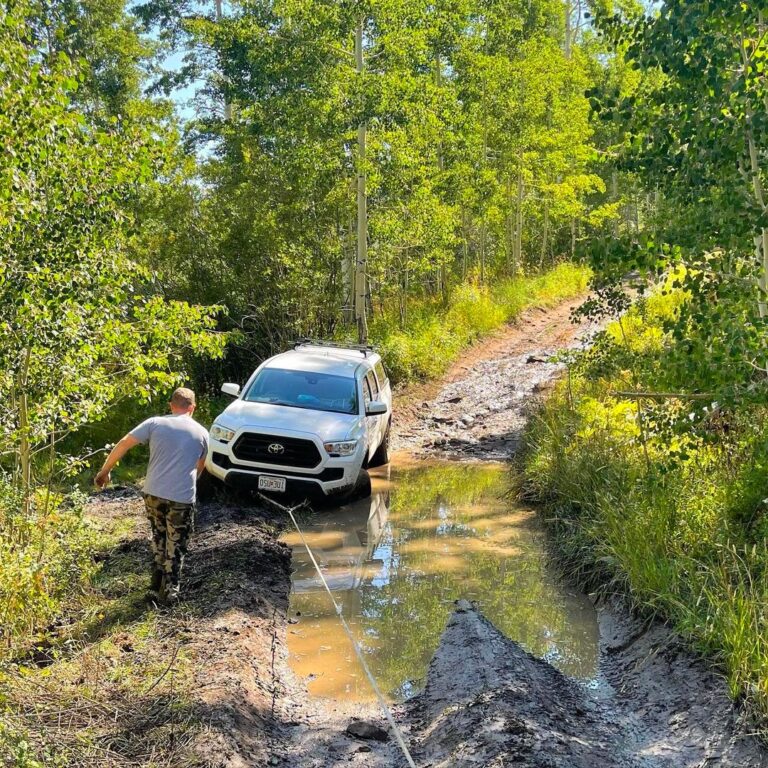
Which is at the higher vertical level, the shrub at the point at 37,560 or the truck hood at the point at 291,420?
the truck hood at the point at 291,420

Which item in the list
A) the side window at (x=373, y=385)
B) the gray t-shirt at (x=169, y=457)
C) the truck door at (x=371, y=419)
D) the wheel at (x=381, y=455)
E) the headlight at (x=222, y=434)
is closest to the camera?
the gray t-shirt at (x=169, y=457)

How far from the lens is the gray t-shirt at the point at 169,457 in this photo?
Answer: 6.80 meters

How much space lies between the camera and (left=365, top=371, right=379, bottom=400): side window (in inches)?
476

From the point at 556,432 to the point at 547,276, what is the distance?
24.9 m

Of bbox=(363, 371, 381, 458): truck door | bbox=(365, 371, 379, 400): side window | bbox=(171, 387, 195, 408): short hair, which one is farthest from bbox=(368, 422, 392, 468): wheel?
bbox=(171, 387, 195, 408): short hair

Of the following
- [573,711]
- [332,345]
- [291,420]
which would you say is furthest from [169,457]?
[332,345]

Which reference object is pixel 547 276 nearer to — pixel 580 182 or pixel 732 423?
pixel 580 182

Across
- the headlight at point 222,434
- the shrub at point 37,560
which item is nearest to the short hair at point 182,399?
the shrub at point 37,560

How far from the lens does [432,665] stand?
6293mm

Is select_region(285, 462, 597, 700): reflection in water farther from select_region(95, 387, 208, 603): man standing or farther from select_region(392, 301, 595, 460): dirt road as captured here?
select_region(392, 301, 595, 460): dirt road

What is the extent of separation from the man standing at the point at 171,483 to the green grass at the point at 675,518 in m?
3.93

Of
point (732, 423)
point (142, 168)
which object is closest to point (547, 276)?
point (732, 423)

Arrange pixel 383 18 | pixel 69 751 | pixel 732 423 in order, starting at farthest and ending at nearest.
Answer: pixel 383 18 < pixel 732 423 < pixel 69 751

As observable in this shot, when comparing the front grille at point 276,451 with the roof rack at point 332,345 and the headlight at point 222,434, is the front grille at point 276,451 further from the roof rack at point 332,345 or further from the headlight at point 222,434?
the roof rack at point 332,345
